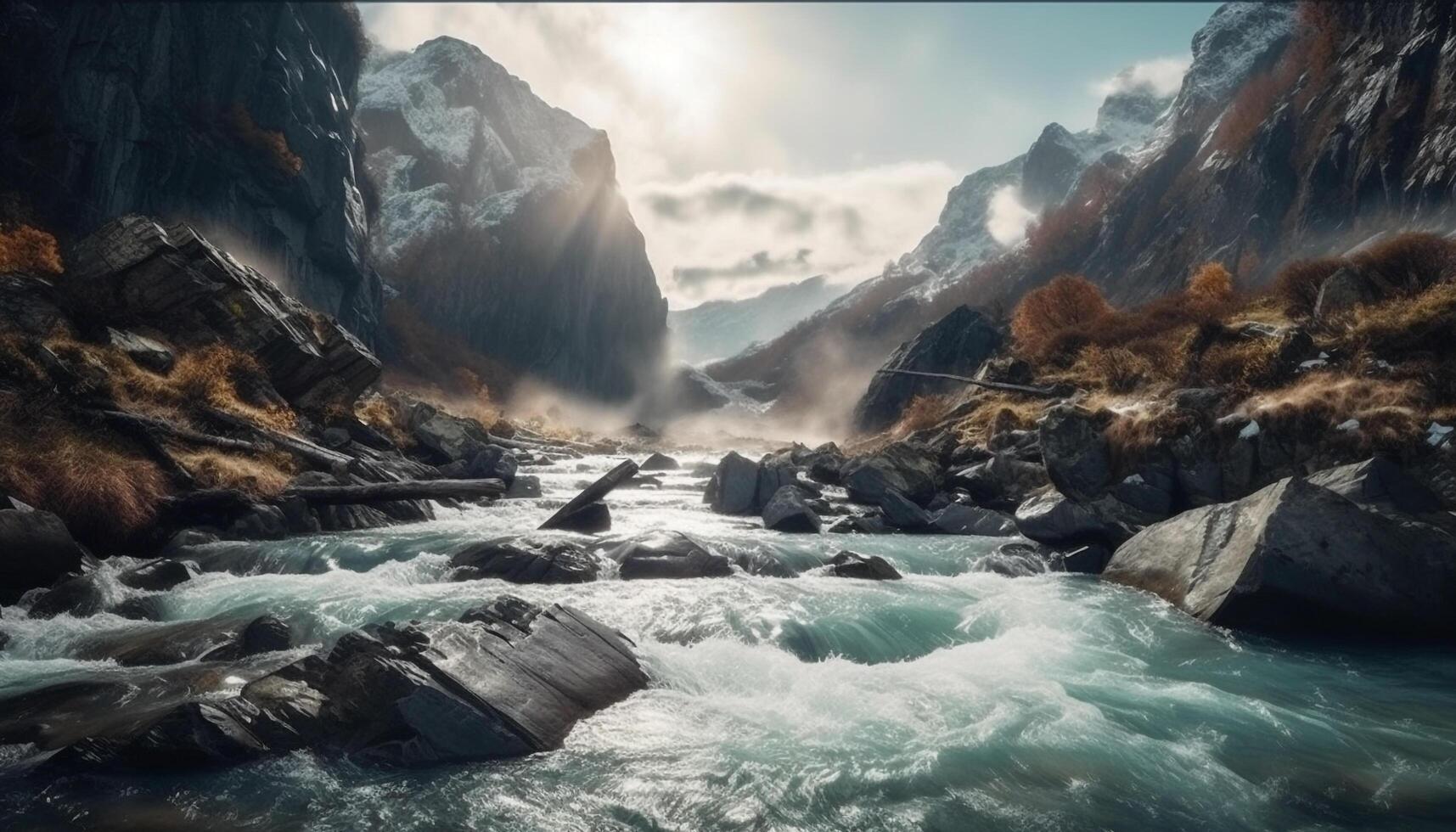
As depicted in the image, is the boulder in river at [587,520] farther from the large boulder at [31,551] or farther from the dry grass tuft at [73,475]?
the large boulder at [31,551]

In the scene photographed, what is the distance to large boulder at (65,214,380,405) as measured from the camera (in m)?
25.1

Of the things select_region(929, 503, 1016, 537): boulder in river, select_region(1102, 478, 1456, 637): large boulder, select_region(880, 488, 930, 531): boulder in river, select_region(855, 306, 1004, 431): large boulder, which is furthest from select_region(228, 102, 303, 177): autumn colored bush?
select_region(1102, 478, 1456, 637): large boulder

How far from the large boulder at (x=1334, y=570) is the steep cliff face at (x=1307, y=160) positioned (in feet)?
112

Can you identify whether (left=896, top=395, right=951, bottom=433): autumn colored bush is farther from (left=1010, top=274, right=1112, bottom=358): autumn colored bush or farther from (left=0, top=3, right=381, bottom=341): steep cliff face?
(left=0, top=3, right=381, bottom=341): steep cliff face

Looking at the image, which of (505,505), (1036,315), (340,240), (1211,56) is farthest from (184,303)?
(1211,56)

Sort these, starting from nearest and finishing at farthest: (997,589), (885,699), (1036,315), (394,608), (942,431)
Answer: (885,699) → (394,608) → (997,589) → (942,431) → (1036,315)

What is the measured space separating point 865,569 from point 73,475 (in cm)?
1745

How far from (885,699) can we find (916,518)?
1567cm

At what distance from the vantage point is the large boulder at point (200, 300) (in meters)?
25.1

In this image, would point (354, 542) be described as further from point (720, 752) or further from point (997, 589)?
point (997, 589)

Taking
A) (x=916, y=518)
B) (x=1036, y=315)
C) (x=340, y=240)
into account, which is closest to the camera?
(x=916, y=518)

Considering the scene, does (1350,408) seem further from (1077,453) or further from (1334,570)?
(1334,570)

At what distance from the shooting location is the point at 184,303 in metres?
26.1

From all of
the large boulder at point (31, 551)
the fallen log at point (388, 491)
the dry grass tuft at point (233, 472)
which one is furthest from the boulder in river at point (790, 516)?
the large boulder at point (31, 551)
